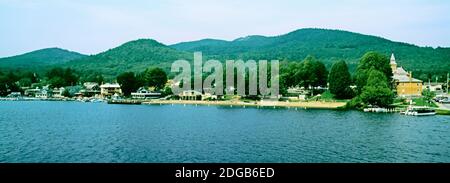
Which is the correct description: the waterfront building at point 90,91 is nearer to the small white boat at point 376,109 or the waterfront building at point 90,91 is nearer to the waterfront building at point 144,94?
the waterfront building at point 144,94

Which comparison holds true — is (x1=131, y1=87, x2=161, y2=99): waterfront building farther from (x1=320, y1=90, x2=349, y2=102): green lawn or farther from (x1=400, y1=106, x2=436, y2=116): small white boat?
(x1=400, y1=106, x2=436, y2=116): small white boat

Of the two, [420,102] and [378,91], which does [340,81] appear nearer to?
[378,91]

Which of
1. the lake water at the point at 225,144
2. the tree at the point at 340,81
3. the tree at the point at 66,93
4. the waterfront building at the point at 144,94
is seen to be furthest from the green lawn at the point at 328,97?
the tree at the point at 66,93

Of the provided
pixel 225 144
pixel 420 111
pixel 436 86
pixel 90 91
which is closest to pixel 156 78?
pixel 90 91

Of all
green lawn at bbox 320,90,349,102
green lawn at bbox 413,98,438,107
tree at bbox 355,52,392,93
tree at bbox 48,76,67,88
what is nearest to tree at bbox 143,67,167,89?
tree at bbox 48,76,67,88
